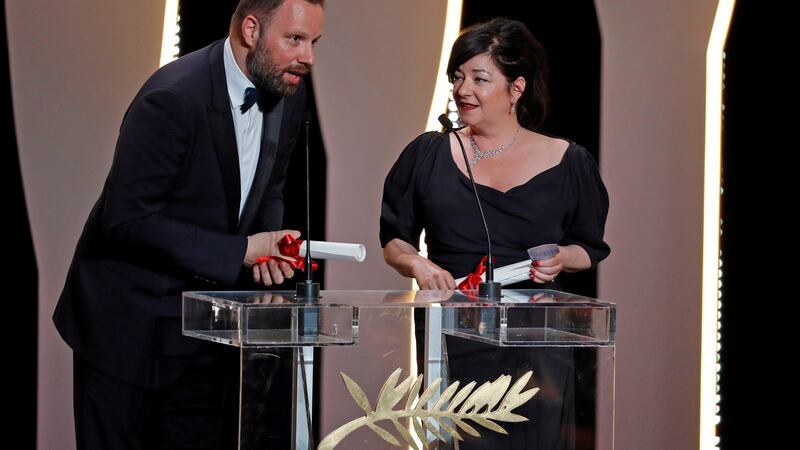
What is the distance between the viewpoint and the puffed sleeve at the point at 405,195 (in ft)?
9.98

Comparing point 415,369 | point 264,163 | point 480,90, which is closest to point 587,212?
point 480,90

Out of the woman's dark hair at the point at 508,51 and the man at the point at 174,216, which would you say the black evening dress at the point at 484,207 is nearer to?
the woman's dark hair at the point at 508,51

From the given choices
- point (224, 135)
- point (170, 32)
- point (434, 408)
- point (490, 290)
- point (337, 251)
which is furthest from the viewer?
point (170, 32)

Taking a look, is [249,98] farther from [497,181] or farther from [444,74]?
[444,74]

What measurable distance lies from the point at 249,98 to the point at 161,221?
37cm

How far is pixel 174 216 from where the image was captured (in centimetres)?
256

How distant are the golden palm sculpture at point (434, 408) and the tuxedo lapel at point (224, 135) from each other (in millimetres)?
840

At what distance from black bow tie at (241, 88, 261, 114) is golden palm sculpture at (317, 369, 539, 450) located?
953mm

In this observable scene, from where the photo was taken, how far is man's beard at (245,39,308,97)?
8.59 feet

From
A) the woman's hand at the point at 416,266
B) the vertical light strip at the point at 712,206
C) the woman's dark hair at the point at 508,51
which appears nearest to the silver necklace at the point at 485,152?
the woman's dark hair at the point at 508,51

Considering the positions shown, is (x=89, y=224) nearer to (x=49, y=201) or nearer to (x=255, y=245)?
(x=255, y=245)

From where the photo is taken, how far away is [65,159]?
3400 millimetres

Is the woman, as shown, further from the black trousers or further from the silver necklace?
the black trousers

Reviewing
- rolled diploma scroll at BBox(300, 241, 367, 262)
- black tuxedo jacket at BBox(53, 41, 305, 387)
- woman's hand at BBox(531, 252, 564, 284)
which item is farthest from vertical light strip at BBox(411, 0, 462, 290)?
rolled diploma scroll at BBox(300, 241, 367, 262)
